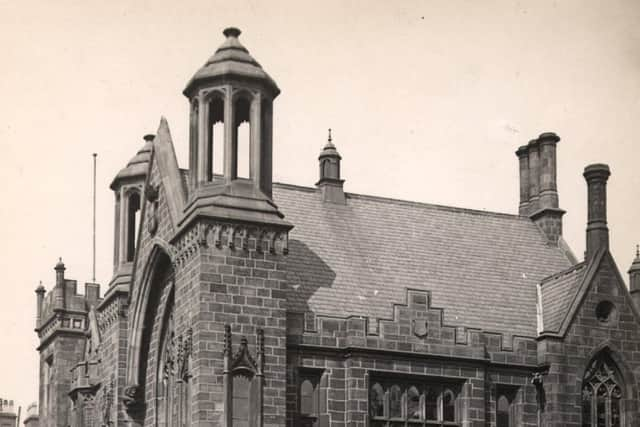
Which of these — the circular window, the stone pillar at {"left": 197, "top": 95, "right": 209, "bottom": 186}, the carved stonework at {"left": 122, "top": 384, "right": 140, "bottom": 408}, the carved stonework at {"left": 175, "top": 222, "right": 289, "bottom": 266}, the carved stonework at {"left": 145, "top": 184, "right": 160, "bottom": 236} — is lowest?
the carved stonework at {"left": 122, "top": 384, "right": 140, "bottom": 408}

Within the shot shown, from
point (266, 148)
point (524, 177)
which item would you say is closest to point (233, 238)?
point (266, 148)

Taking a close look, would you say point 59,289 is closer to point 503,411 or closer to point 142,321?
point 142,321

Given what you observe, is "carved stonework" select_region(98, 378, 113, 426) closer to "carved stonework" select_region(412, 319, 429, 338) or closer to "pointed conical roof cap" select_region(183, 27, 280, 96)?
"pointed conical roof cap" select_region(183, 27, 280, 96)

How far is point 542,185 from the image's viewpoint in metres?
52.1

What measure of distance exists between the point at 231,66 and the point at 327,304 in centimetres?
772

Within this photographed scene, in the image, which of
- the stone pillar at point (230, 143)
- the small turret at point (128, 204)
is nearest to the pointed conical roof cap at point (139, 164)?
the small turret at point (128, 204)

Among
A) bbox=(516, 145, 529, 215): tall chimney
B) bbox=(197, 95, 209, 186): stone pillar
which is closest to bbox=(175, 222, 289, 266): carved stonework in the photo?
bbox=(197, 95, 209, 186): stone pillar

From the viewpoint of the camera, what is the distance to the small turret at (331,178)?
47.6 metres

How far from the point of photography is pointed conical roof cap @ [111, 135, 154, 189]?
164 ft

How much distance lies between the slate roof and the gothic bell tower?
396 inches

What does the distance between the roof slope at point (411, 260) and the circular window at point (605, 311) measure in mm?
2283

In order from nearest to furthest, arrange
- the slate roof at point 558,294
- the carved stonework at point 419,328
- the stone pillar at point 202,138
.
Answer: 1. the stone pillar at point 202,138
2. the carved stonework at point 419,328
3. the slate roof at point 558,294

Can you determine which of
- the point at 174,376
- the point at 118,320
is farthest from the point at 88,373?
the point at 174,376

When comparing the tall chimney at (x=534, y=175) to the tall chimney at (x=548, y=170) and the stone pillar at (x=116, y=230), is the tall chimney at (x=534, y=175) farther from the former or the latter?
the stone pillar at (x=116, y=230)
